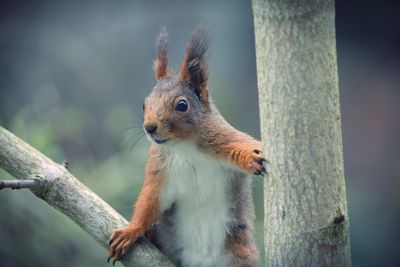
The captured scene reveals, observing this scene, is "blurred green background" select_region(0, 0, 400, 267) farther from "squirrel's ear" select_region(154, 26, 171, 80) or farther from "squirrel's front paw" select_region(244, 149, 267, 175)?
"squirrel's front paw" select_region(244, 149, 267, 175)

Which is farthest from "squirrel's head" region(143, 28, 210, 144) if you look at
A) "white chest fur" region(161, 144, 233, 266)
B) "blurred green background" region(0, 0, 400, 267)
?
"blurred green background" region(0, 0, 400, 267)

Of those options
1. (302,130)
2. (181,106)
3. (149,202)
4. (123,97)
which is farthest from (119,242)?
(123,97)

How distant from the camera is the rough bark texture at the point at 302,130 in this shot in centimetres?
192

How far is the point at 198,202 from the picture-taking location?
2678mm

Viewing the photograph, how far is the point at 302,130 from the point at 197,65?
729mm

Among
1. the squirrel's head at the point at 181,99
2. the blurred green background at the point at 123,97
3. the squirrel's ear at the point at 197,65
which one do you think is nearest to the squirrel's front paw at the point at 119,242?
the squirrel's head at the point at 181,99

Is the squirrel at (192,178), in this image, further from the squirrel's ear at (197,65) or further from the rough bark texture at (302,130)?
the rough bark texture at (302,130)

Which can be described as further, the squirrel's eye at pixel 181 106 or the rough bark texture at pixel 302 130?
the squirrel's eye at pixel 181 106

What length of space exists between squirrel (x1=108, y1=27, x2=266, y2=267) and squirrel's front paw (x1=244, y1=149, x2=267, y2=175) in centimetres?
3

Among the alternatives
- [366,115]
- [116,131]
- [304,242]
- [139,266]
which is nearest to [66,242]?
[116,131]

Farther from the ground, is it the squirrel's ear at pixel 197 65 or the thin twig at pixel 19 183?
the squirrel's ear at pixel 197 65

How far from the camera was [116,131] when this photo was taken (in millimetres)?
4320

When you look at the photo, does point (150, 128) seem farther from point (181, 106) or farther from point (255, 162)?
point (255, 162)

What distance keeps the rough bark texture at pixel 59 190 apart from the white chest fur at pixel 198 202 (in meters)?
0.32
